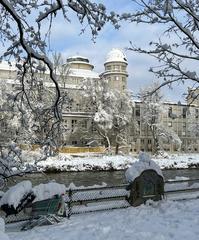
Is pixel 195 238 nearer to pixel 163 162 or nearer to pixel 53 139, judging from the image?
pixel 53 139

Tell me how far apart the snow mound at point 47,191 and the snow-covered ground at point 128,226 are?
834 millimetres

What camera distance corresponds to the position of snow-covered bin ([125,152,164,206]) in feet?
44.2

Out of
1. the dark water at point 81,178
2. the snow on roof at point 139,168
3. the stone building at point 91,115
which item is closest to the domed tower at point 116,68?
the stone building at point 91,115

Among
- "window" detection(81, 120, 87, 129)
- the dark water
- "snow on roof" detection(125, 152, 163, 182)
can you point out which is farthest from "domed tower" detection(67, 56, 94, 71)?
"snow on roof" detection(125, 152, 163, 182)

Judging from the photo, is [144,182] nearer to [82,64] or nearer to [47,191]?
[47,191]

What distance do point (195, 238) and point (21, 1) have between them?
19.2ft

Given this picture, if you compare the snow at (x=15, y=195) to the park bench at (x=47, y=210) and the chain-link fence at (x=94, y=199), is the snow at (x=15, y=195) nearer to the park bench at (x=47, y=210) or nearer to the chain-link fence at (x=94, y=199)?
the park bench at (x=47, y=210)

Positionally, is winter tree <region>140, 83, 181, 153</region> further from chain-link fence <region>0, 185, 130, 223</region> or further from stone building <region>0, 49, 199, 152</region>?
chain-link fence <region>0, 185, 130, 223</region>

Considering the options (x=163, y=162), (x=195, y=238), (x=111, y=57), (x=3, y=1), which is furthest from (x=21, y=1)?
(x=111, y=57)

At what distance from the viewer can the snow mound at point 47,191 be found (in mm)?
11172

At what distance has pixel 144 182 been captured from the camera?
45.2 feet

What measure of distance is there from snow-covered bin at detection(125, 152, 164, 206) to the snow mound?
9.37 ft

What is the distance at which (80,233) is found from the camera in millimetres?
9180

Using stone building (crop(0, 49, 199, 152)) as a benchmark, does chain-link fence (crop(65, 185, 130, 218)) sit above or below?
Answer: below
